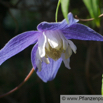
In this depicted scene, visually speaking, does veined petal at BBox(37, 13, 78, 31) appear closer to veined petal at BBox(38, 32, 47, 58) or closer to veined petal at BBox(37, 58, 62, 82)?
veined petal at BBox(38, 32, 47, 58)

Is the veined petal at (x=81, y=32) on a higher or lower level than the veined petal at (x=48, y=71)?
higher

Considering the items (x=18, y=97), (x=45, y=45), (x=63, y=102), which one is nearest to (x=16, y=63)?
(x=18, y=97)

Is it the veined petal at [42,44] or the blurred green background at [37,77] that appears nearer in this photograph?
the veined petal at [42,44]

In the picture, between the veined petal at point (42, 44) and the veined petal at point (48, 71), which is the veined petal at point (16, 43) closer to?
the veined petal at point (42, 44)

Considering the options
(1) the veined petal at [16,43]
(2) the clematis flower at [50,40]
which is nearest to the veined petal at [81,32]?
(2) the clematis flower at [50,40]

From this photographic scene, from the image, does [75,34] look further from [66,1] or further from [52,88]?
[52,88]
